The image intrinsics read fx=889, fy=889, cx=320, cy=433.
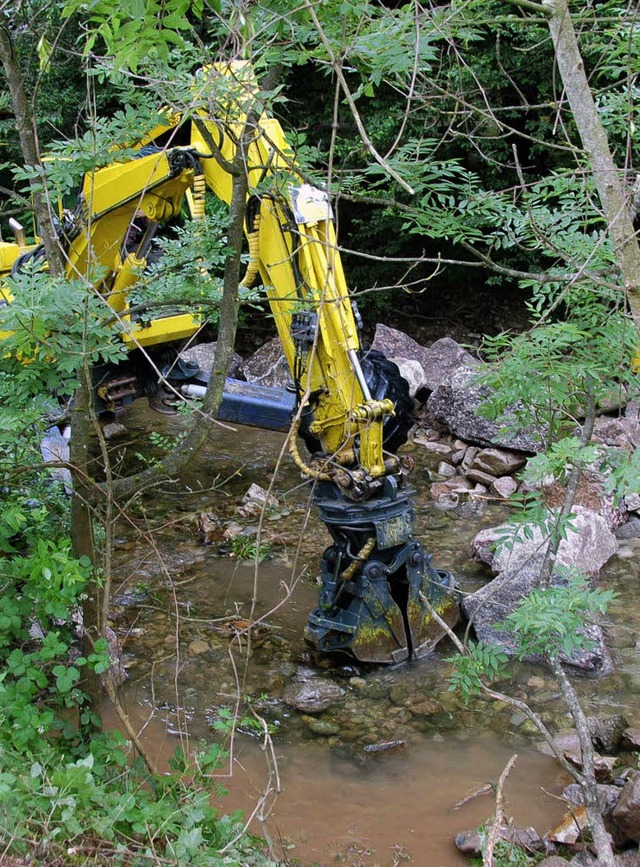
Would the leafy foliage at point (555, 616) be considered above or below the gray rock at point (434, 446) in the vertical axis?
above

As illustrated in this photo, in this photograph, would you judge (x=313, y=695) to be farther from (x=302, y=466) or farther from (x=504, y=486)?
Answer: (x=504, y=486)

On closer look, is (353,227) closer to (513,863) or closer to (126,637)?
(126,637)

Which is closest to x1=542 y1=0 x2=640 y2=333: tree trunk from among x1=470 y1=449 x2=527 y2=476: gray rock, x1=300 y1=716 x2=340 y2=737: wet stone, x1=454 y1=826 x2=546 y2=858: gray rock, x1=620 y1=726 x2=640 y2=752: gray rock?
x1=454 y1=826 x2=546 y2=858: gray rock

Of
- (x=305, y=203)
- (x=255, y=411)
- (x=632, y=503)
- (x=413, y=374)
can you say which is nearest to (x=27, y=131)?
(x=305, y=203)

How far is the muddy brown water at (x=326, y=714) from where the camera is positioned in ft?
12.6

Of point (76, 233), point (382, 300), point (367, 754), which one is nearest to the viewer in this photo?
point (367, 754)

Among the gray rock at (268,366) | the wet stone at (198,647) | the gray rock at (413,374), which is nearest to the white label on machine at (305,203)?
the wet stone at (198,647)

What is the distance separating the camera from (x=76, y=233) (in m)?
5.79

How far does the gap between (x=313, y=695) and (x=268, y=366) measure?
252 inches

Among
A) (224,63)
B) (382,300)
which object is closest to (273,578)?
(224,63)

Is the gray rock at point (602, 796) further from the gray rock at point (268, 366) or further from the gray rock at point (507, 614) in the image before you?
the gray rock at point (268, 366)

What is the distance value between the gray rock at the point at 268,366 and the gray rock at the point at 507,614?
5.37m

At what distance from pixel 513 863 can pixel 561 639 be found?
2.85 feet

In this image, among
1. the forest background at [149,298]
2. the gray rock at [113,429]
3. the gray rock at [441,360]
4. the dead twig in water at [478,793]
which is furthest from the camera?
the gray rock at [441,360]
